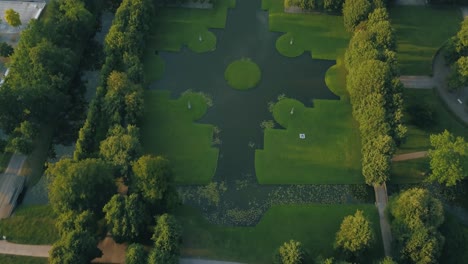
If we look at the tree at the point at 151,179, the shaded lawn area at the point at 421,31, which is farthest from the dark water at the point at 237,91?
the shaded lawn area at the point at 421,31

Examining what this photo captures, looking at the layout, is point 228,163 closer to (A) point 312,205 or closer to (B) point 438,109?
(A) point 312,205

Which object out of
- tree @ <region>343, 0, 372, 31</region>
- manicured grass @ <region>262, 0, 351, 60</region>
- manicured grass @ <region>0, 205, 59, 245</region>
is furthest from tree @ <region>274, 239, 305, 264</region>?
tree @ <region>343, 0, 372, 31</region>

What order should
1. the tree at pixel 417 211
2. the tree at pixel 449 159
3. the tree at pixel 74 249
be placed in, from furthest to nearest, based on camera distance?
the tree at pixel 449 159
the tree at pixel 417 211
the tree at pixel 74 249

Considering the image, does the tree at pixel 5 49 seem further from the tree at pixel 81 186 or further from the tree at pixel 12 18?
the tree at pixel 81 186

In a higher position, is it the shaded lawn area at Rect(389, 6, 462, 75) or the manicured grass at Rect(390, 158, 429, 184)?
the shaded lawn area at Rect(389, 6, 462, 75)

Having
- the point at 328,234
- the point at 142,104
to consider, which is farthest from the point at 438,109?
the point at 142,104

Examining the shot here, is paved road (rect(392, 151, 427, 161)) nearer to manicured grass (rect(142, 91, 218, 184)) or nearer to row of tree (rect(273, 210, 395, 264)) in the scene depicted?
row of tree (rect(273, 210, 395, 264))
